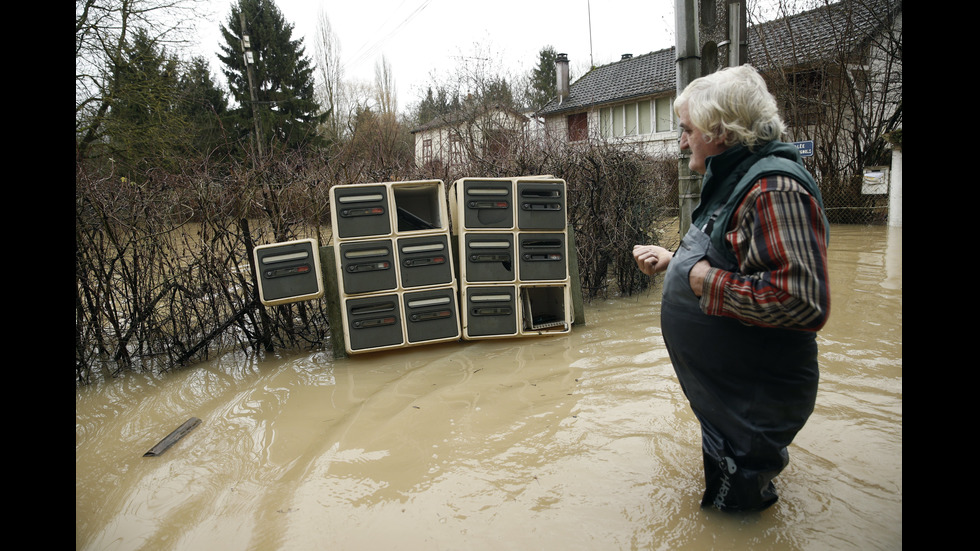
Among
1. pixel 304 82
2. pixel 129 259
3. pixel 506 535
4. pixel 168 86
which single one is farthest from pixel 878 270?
pixel 304 82

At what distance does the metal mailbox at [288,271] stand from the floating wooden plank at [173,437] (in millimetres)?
1162

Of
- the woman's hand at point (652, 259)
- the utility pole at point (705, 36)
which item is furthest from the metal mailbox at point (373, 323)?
the woman's hand at point (652, 259)

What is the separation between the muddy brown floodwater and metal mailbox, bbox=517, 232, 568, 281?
2.43 ft

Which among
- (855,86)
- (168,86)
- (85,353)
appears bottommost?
(85,353)

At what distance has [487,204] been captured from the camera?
5273 millimetres

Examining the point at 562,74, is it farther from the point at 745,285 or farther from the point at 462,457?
the point at 745,285

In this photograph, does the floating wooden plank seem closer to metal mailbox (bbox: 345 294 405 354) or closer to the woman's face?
metal mailbox (bbox: 345 294 405 354)

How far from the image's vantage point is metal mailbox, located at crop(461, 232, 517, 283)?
5.31 m

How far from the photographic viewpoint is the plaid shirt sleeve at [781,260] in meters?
1.71

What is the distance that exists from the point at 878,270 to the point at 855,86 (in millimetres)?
8439

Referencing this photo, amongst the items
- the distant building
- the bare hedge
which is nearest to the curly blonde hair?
the bare hedge
